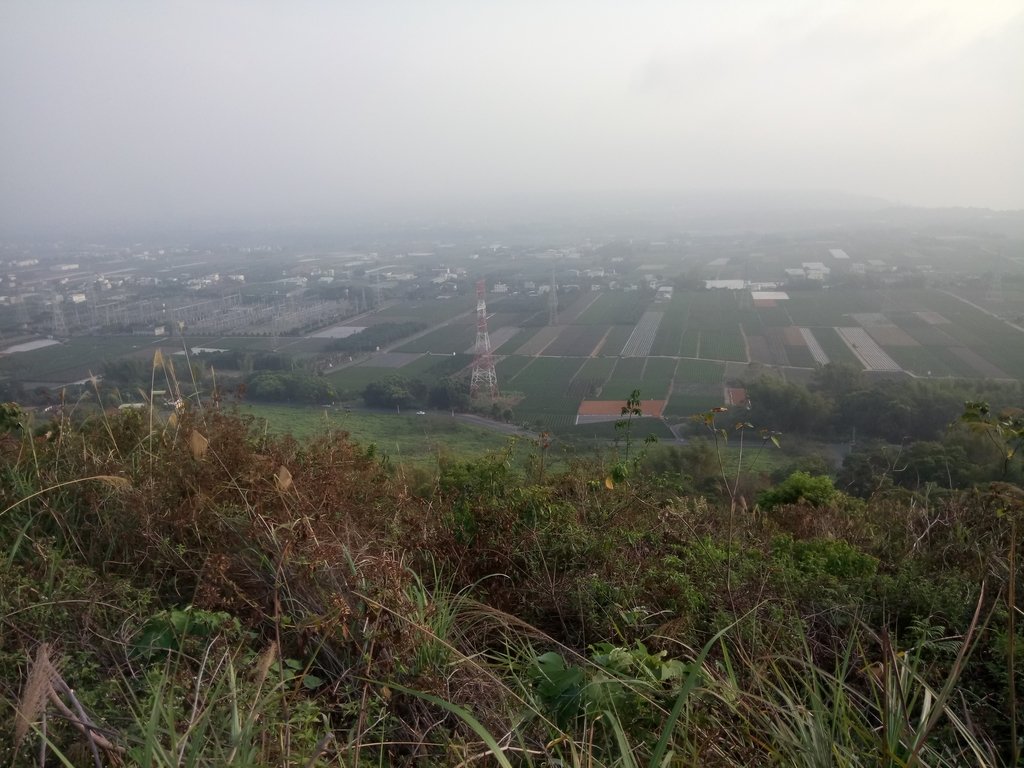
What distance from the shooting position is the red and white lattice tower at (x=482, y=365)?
12.3 m

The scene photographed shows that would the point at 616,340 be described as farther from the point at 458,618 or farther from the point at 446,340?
the point at 458,618

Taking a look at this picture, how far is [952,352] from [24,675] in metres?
15.4

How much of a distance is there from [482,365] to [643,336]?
477 cm

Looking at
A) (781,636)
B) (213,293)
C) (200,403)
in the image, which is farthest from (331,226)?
(781,636)

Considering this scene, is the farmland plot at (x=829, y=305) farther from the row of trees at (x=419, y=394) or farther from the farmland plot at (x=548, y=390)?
the row of trees at (x=419, y=394)

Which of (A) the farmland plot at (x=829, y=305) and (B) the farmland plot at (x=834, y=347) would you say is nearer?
(B) the farmland plot at (x=834, y=347)

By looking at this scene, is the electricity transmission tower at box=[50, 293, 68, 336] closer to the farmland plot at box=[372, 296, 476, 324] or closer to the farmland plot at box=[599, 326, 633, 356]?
the farmland plot at box=[372, 296, 476, 324]

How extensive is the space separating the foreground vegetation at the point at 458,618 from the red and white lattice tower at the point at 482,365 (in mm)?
8272

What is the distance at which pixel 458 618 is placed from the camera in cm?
248

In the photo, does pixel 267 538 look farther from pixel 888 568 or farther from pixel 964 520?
pixel 964 520

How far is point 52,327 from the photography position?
1430 centimetres

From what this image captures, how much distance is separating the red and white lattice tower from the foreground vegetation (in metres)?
8.27

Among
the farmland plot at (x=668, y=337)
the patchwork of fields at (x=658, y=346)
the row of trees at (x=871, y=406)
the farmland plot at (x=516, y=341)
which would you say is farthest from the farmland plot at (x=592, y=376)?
the row of trees at (x=871, y=406)

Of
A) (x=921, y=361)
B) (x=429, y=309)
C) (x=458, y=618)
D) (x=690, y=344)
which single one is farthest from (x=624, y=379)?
(x=458, y=618)
